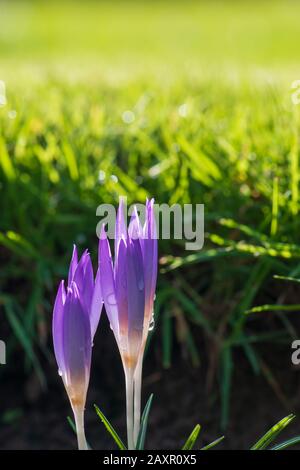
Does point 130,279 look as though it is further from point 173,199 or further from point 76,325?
point 173,199

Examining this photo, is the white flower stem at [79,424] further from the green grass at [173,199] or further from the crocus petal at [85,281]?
the green grass at [173,199]

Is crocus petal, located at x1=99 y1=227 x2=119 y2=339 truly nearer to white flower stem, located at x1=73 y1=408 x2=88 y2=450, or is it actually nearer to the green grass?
white flower stem, located at x1=73 y1=408 x2=88 y2=450

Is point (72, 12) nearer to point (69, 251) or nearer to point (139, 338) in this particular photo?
point (69, 251)

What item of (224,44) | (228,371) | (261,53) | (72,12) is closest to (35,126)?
(228,371)

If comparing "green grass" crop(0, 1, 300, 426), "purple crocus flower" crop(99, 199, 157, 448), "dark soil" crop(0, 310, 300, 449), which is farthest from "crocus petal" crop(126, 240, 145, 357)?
"dark soil" crop(0, 310, 300, 449)

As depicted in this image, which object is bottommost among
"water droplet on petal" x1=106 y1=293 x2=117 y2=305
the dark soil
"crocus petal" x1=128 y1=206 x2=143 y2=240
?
the dark soil

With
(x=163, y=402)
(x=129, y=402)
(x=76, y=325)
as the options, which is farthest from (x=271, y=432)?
(x=163, y=402)
